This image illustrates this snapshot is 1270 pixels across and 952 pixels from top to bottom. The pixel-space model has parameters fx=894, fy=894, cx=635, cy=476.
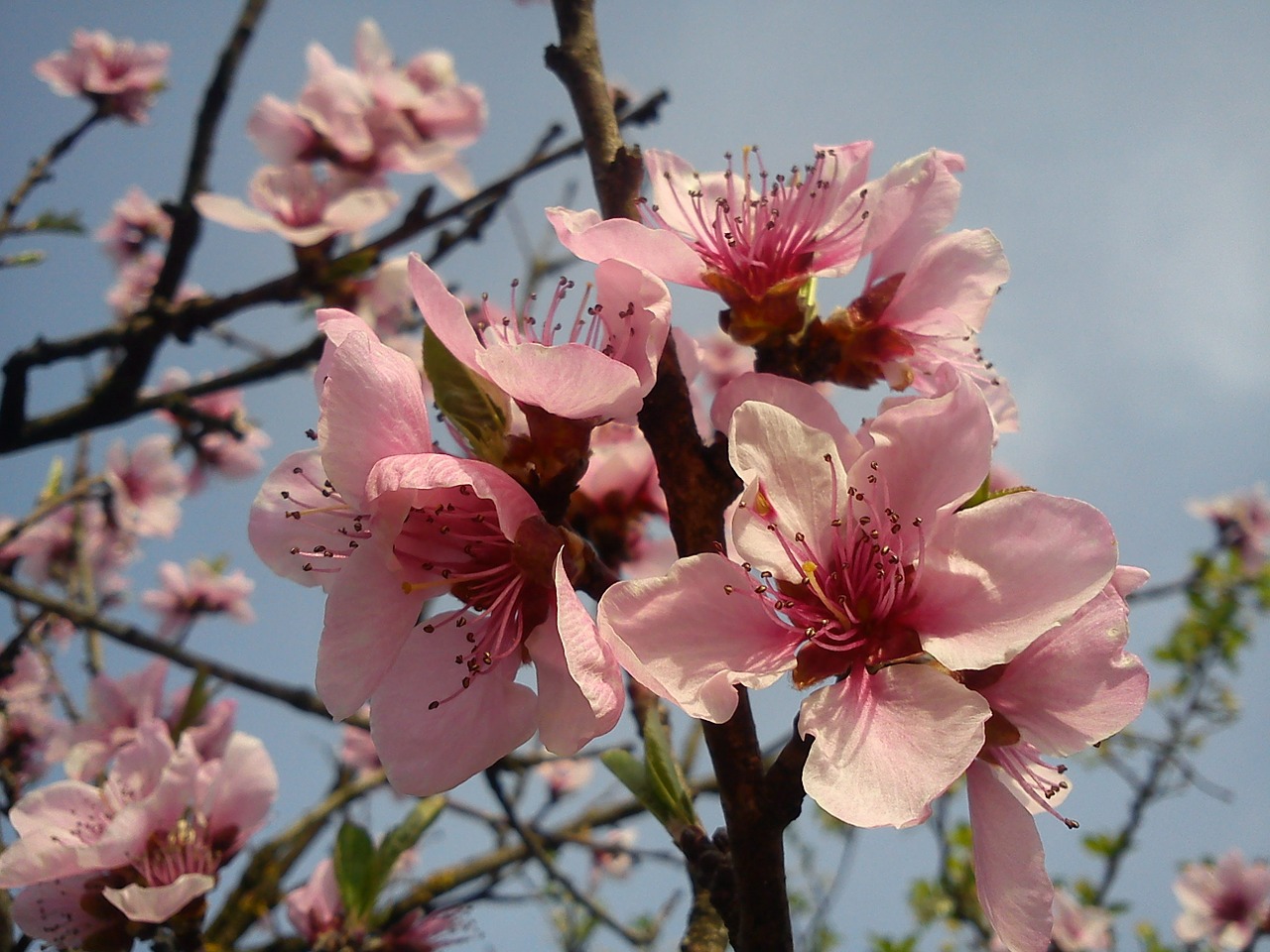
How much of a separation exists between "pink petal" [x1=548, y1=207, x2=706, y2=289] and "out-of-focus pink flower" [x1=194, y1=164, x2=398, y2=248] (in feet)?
6.11

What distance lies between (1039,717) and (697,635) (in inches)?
13.8

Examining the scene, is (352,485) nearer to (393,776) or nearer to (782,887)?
(393,776)

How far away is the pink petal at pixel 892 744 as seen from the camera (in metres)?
0.77

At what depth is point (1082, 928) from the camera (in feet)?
15.2

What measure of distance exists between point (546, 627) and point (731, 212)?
26.6 inches

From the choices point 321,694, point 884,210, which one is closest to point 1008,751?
point 884,210

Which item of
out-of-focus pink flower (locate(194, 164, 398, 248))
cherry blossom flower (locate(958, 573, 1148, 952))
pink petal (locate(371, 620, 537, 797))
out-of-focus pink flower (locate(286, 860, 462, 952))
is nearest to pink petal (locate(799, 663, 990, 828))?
cherry blossom flower (locate(958, 573, 1148, 952))

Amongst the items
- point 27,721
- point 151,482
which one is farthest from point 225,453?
point 27,721

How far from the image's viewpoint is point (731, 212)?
1290 millimetres

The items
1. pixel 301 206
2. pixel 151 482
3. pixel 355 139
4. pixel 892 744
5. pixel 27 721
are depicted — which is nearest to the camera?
pixel 892 744

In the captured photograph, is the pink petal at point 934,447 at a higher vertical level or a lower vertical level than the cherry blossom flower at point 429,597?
higher

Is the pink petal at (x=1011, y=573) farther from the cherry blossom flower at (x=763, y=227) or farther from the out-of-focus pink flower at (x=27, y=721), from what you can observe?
the out-of-focus pink flower at (x=27, y=721)

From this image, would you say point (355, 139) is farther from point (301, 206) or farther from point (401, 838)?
point (401, 838)

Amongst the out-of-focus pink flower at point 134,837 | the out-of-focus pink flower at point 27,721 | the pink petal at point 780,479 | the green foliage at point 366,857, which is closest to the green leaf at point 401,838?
the green foliage at point 366,857
